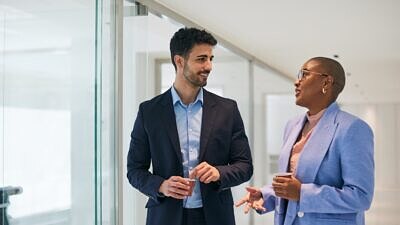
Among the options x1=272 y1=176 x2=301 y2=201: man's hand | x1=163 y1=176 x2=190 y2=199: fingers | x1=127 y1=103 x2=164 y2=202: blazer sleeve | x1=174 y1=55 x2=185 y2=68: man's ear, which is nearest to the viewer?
x1=163 y1=176 x2=190 y2=199: fingers

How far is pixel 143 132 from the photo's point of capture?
2.15 meters

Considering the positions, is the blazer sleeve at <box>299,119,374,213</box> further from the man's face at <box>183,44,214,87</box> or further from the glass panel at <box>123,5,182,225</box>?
the glass panel at <box>123,5,182,225</box>

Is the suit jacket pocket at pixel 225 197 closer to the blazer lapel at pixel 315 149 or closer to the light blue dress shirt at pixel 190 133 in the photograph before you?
the light blue dress shirt at pixel 190 133

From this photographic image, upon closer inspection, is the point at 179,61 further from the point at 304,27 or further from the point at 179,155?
the point at 304,27

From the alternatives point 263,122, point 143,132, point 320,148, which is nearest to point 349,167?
point 320,148

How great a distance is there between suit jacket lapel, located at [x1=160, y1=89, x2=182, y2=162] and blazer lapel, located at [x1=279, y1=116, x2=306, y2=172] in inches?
18.7

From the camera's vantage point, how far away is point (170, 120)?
212 cm

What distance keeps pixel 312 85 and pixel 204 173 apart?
0.65 meters

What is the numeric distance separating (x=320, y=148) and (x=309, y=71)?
1.22 feet

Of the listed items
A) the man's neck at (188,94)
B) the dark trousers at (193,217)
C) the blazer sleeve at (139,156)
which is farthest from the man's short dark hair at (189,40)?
the dark trousers at (193,217)

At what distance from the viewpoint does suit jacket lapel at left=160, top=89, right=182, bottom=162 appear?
207 centimetres

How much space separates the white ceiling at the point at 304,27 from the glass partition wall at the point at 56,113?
1.02 meters

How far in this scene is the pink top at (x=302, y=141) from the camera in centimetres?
216

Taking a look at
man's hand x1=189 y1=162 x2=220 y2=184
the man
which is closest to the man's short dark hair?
the man
